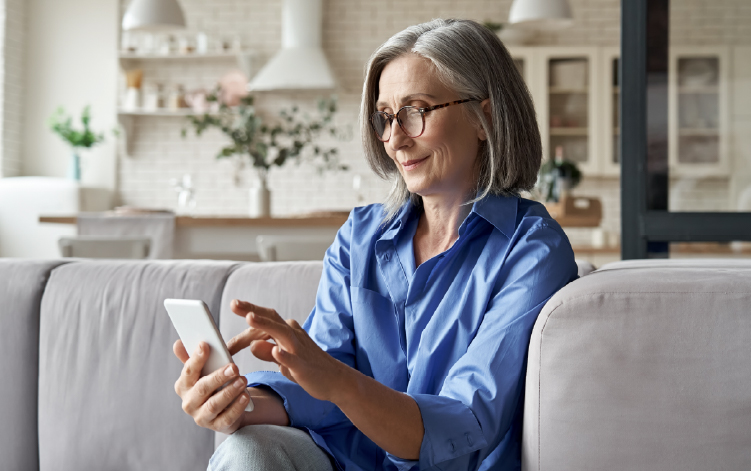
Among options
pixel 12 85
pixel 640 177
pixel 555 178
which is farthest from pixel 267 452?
pixel 12 85

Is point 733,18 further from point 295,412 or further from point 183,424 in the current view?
point 183,424

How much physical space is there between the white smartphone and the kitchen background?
18.2 ft

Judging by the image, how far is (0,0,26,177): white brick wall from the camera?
6418 mm

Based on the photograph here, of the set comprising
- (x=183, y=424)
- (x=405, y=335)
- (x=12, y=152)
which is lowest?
(x=183, y=424)

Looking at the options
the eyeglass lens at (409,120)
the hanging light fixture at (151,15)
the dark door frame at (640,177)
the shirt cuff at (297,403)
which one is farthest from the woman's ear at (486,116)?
the hanging light fixture at (151,15)

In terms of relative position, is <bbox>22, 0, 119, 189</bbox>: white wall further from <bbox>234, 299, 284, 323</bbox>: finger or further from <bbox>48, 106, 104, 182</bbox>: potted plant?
<bbox>234, 299, 284, 323</bbox>: finger

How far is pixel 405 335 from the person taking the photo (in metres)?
1.30

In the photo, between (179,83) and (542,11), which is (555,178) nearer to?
(542,11)

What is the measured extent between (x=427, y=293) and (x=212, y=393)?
403 mm

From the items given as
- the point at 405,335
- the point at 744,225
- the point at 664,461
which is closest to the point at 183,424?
the point at 405,335

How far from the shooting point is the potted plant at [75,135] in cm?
628

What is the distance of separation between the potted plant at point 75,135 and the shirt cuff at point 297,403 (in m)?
5.64

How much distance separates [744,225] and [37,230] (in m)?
5.89

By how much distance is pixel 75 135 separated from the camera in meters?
6.29
